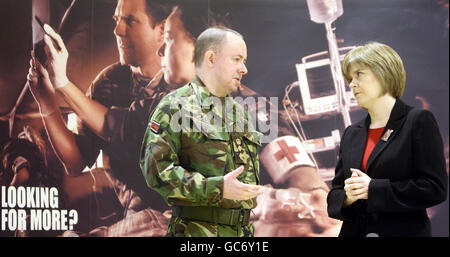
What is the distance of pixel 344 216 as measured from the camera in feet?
7.33

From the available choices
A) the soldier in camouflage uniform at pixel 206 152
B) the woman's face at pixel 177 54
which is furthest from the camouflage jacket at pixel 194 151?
the woman's face at pixel 177 54

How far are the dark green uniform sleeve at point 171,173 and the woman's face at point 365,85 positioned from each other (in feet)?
2.19

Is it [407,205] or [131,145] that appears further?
[131,145]

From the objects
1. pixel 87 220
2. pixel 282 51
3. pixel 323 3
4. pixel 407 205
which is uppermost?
pixel 323 3

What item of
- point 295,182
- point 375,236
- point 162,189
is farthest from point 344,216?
point 295,182

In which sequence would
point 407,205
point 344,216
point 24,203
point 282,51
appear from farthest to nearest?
point 282,51
point 24,203
point 344,216
point 407,205

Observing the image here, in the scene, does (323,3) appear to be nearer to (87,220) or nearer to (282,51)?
(282,51)

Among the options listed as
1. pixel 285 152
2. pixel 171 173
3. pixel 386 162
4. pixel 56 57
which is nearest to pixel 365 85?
pixel 386 162

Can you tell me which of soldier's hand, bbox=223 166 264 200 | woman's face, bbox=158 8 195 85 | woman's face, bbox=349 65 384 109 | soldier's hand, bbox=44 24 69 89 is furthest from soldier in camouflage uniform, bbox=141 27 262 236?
soldier's hand, bbox=44 24 69 89

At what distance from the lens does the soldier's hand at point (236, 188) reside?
2.10 m

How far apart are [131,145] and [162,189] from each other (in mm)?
2993

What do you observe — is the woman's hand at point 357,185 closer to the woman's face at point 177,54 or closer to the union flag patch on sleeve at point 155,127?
the union flag patch on sleeve at point 155,127

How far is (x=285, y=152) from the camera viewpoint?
5312 mm

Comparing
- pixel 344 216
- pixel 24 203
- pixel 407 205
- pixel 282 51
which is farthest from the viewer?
pixel 282 51
